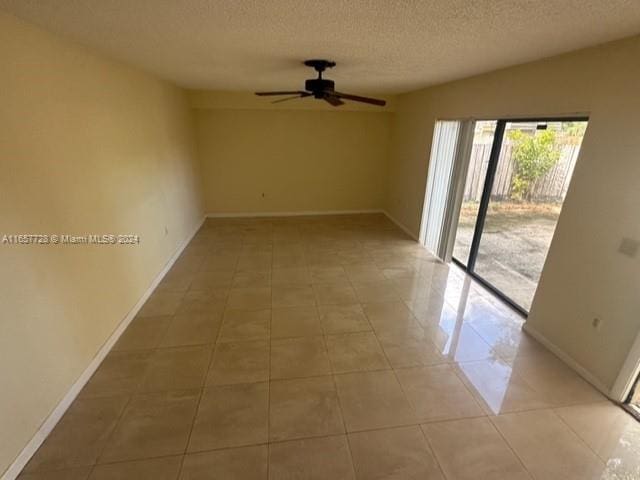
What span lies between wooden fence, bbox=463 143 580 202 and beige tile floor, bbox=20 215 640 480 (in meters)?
1.16

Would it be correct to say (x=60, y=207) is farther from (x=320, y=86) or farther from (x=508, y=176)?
(x=508, y=176)

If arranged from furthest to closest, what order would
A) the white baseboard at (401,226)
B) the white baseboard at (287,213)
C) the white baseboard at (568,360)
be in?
the white baseboard at (287,213) < the white baseboard at (401,226) < the white baseboard at (568,360)

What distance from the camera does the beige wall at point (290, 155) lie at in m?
5.57

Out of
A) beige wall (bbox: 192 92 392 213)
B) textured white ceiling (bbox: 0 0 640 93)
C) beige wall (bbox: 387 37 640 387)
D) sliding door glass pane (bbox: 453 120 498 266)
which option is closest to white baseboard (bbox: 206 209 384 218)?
beige wall (bbox: 192 92 392 213)

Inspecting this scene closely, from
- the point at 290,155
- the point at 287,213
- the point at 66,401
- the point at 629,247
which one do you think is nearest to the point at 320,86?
the point at 629,247

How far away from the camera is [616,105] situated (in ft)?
6.72

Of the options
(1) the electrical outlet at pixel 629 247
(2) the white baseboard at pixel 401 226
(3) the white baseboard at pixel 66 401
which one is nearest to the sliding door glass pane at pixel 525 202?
(1) the electrical outlet at pixel 629 247

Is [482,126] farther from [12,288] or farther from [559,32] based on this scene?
[12,288]

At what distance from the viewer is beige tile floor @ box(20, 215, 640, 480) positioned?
173 centimetres

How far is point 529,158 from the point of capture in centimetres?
314

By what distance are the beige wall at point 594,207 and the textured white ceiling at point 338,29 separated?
19 centimetres

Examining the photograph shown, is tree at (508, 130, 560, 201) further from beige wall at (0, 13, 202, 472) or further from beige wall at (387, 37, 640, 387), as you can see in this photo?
beige wall at (0, 13, 202, 472)

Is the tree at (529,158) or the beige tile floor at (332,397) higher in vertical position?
the tree at (529,158)

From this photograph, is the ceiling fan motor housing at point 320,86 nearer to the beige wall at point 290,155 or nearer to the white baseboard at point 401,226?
the beige wall at point 290,155
